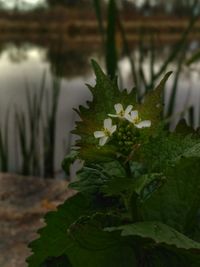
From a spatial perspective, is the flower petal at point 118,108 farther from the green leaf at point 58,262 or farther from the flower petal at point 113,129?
the green leaf at point 58,262

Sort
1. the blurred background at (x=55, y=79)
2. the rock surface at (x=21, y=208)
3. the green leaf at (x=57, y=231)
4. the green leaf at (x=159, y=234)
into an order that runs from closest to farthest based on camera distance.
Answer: the green leaf at (x=159, y=234)
the green leaf at (x=57, y=231)
the rock surface at (x=21, y=208)
the blurred background at (x=55, y=79)

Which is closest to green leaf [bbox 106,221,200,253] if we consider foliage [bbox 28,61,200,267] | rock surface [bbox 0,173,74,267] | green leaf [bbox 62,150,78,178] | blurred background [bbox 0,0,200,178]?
foliage [bbox 28,61,200,267]

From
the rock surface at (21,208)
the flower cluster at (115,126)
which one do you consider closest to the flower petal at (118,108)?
the flower cluster at (115,126)

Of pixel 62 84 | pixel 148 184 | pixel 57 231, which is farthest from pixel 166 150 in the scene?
pixel 62 84

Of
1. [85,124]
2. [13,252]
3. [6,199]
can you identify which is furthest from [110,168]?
[6,199]

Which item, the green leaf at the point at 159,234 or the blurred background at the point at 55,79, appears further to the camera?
the blurred background at the point at 55,79

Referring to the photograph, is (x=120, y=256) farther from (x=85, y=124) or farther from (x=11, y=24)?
(x=11, y=24)
